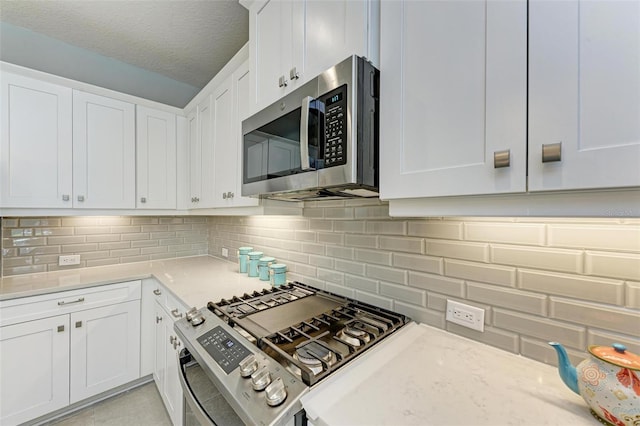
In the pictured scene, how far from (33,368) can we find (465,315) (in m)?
2.61

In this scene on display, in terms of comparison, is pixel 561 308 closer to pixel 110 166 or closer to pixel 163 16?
pixel 163 16

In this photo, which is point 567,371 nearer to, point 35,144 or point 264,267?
point 264,267

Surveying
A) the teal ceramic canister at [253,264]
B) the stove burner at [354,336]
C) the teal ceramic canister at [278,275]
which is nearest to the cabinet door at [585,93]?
the stove burner at [354,336]

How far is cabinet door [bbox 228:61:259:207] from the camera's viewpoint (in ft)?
5.13

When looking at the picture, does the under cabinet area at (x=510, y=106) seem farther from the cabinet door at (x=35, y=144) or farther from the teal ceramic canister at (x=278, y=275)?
the cabinet door at (x=35, y=144)

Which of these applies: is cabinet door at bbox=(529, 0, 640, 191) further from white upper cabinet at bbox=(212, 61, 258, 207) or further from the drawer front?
the drawer front

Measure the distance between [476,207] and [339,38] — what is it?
0.74 meters

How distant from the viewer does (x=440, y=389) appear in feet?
2.31

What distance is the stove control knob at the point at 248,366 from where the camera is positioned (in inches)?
29.7

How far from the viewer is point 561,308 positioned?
772 mm

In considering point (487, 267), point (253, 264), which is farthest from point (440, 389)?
point (253, 264)

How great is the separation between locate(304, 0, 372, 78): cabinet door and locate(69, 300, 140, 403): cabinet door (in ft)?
7.34

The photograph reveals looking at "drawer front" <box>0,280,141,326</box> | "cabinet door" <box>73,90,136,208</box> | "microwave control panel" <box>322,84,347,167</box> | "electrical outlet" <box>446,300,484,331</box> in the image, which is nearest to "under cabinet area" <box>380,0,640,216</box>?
"microwave control panel" <box>322,84,347,167</box>

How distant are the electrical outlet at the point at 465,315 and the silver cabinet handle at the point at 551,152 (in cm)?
63
